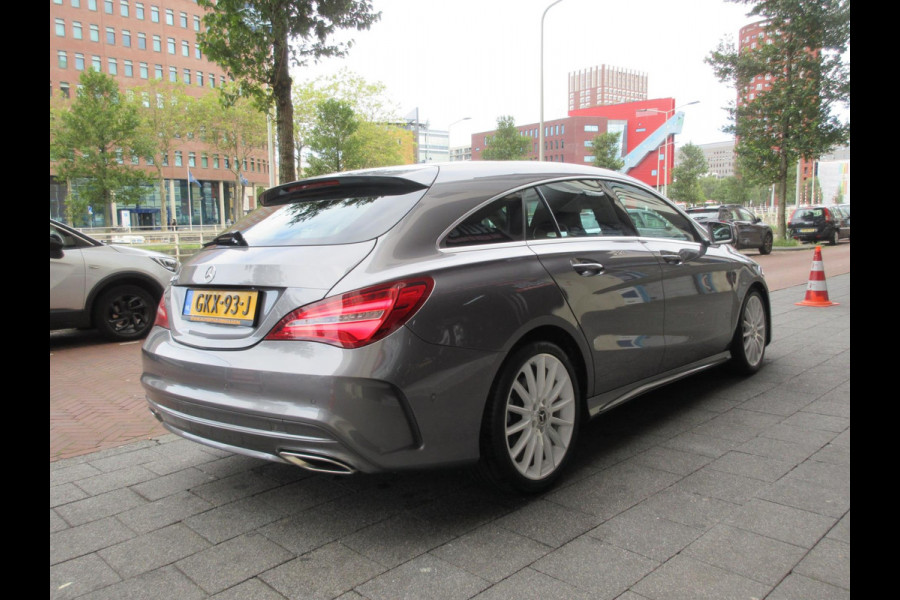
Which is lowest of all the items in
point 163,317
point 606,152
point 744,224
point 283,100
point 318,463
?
point 318,463

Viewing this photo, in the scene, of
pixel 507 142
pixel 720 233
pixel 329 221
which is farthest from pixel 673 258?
pixel 507 142

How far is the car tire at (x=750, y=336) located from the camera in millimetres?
5047

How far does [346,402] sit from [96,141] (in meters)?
41.0

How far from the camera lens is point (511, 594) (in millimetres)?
2260

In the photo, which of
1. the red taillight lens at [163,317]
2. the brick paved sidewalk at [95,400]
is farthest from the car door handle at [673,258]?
the brick paved sidewalk at [95,400]

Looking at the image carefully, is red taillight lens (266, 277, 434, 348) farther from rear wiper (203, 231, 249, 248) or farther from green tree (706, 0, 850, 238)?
green tree (706, 0, 850, 238)

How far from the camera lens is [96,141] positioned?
1476 inches

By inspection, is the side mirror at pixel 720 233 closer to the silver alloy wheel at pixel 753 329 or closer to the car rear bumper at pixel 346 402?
the silver alloy wheel at pixel 753 329

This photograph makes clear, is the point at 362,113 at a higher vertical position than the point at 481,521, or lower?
higher

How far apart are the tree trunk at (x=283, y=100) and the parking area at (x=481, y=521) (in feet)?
25.8

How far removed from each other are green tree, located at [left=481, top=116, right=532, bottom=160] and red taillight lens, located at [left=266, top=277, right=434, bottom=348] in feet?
189

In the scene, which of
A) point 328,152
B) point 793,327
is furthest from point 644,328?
point 328,152

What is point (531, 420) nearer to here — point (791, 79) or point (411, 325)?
point (411, 325)
